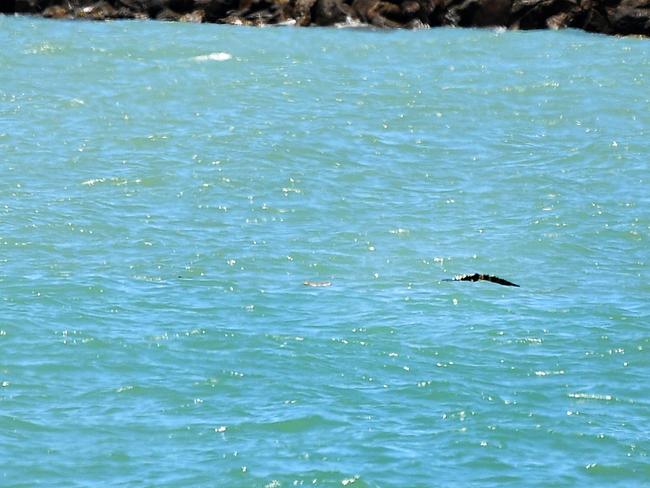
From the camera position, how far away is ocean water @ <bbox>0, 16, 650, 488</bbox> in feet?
47.1

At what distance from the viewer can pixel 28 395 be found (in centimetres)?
1561

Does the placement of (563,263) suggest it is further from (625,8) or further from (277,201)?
(625,8)

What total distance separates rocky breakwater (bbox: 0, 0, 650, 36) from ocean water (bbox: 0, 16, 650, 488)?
26.1ft

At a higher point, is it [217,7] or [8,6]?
[217,7]

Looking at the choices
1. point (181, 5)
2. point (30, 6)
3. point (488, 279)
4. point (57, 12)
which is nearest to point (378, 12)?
point (181, 5)

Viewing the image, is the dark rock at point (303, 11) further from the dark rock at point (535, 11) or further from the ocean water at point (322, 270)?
the ocean water at point (322, 270)

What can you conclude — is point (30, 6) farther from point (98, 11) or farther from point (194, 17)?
point (194, 17)

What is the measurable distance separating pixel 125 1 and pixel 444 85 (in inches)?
711

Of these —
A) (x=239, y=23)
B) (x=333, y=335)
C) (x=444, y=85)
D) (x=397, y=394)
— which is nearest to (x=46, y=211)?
(x=333, y=335)

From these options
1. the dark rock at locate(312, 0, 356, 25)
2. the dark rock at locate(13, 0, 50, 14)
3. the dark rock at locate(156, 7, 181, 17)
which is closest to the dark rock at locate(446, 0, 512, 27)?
the dark rock at locate(312, 0, 356, 25)

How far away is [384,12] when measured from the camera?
1925 inches

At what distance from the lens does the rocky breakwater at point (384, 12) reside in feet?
157

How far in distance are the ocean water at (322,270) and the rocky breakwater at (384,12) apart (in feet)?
26.1

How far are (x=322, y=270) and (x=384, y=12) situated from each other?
29089 mm
